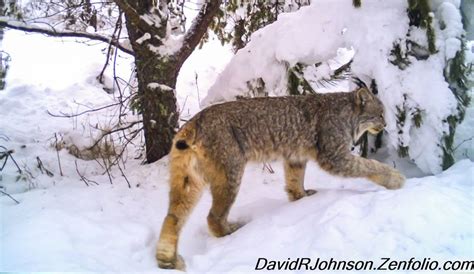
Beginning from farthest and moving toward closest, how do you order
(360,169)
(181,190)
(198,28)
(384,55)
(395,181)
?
(198,28) < (384,55) < (360,169) < (395,181) < (181,190)

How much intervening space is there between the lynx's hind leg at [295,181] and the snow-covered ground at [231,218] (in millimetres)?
153

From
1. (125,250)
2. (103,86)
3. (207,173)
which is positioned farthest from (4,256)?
(103,86)

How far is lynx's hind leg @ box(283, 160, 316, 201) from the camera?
4984mm

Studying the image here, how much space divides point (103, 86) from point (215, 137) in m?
7.42

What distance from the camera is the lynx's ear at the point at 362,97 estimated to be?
4898mm

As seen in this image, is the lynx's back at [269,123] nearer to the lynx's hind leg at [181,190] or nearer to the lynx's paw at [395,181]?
the lynx's hind leg at [181,190]

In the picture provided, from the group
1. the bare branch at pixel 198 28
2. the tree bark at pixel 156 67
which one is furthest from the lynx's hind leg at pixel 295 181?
the bare branch at pixel 198 28

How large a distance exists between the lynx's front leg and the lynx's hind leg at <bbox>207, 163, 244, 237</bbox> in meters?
0.95

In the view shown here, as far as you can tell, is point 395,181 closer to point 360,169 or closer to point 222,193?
point 360,169

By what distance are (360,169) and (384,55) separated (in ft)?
4.73

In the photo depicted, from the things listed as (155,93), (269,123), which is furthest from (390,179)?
(155,93)

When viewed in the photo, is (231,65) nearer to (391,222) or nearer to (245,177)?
(245,177)

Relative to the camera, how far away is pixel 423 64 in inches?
201

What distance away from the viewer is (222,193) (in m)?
4.27
